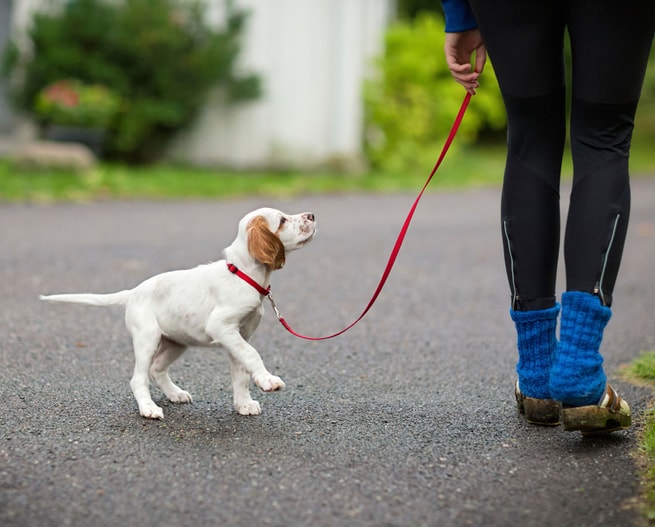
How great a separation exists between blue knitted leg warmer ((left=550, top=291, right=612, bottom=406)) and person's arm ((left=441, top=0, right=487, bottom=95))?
32.1 inches

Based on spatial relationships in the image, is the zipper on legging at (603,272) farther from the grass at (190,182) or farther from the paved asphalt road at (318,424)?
the grass at (190,182)

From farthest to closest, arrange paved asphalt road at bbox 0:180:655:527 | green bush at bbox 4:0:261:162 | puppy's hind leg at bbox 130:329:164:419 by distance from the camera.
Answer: green bush at bbox 4:0:261:162
puppy's hind leg at bbox 130:329:164:419
paved asphalt road at bbox 0:180:655:527

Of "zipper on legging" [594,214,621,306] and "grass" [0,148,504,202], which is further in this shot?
"grass" [0,148,504,202]

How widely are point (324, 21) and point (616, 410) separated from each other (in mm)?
11393

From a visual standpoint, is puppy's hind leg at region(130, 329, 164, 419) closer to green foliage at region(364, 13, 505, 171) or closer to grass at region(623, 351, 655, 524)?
grass at region(623, 351, 655, 524)

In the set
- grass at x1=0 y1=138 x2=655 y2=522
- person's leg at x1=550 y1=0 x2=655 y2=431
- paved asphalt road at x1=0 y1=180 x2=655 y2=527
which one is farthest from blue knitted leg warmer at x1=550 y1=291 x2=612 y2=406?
grass at x1=0 y1=138 x2=655 y2=522

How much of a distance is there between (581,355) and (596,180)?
492mm

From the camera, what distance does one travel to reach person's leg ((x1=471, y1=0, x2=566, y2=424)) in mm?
2918

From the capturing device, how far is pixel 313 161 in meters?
13.4

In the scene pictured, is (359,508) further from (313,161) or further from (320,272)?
(313,161)

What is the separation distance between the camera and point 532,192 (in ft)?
9.98

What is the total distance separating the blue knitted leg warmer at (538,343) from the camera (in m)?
3.04

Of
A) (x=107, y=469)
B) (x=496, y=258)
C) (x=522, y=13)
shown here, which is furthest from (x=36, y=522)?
(x=496, y=258)

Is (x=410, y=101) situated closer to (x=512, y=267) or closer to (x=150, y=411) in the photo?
A: (x=512, y=267)
